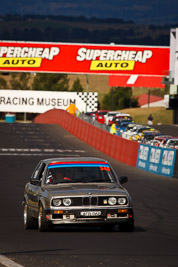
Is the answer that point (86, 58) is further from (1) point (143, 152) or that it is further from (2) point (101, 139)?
(1) point (143, 152)

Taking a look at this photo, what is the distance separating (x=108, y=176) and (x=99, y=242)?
7.65 ft

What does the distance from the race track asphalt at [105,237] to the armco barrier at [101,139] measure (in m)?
4.01

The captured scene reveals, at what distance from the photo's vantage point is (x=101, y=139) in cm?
4259

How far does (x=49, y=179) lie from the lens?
43.1 feet

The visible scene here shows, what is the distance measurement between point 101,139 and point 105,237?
30.8 m

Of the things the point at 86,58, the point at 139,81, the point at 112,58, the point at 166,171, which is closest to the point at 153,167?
the point at 166,171

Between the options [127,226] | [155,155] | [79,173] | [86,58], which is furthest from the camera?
[86,58]

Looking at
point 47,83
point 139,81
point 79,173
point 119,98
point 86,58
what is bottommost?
point 79,173

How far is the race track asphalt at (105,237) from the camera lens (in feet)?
30.7

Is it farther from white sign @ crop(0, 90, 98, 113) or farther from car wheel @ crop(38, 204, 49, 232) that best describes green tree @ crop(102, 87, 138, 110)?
car wheel @ crop(38, 204, 49, 232)

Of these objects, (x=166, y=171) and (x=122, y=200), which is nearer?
(x=122, y=200)

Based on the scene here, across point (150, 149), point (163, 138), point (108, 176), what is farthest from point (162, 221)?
point (163, 138)

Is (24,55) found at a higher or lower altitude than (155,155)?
higher

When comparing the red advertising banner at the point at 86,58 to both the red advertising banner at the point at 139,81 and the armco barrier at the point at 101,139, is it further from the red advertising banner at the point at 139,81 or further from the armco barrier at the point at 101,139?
the armco barrier at the point at 101,139
